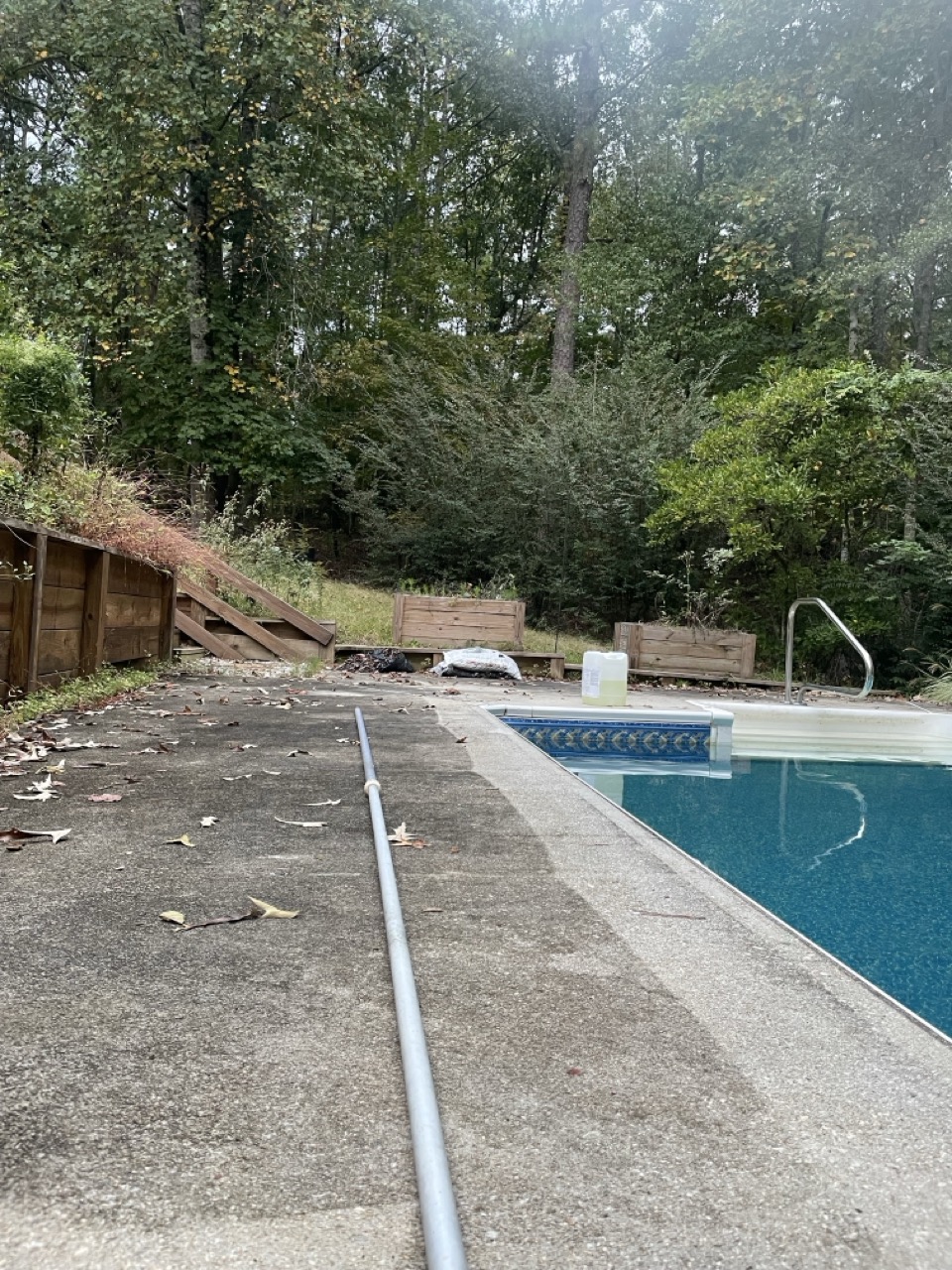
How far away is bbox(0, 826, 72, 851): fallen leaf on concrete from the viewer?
9.27 ft

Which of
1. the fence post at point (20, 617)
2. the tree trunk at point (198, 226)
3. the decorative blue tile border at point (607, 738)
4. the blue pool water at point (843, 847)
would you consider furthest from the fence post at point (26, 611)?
the tree trunk at point (198, 226)

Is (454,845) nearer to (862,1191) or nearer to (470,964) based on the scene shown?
(470,964)

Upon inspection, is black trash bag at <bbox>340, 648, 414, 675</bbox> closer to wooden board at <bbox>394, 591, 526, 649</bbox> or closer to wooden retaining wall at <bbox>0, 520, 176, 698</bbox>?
wooden board at <bbox>394, 591, 526, 649</bbox>

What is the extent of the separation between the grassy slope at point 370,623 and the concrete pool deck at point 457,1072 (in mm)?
8085

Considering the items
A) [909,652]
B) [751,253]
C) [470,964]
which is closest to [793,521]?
[909,652]

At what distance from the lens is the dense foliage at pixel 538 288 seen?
11844 millimetres

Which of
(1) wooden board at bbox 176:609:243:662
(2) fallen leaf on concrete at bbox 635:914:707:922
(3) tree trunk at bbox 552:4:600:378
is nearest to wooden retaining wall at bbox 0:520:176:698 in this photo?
(1) wooden board at bbox 176:609:243:662

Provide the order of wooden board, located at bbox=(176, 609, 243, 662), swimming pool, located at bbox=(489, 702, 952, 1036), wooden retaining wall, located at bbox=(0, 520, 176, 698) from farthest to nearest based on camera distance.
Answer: wooden board, located at bbox=(176, 609, 243, 662) < wooden retaining wall, located at bbox=(0, 520, 176, 698) < swimming pool, located at bbox=(489, 702, 952, 1036)

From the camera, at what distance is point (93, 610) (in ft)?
21.3

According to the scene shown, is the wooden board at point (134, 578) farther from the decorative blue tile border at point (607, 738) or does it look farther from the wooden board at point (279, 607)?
the decorative blue tile border at point (607, 738)

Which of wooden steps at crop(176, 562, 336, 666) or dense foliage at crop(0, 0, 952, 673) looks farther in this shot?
Answer: dense foliage at crop(0, 0, 952, 673)

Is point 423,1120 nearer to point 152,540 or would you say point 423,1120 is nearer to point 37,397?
point 37,397

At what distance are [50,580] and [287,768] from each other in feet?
8.08

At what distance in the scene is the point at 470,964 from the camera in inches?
77.7
